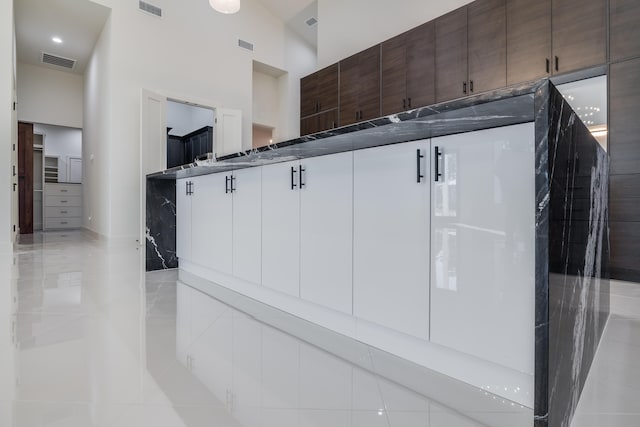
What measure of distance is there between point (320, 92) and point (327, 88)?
0.76 feet

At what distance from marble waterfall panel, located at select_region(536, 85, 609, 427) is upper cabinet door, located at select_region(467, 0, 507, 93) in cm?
286

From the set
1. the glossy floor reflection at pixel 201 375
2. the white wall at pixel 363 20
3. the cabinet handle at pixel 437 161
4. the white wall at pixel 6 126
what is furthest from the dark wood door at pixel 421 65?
the white wall at pixel 6 126

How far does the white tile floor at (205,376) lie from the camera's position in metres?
1.06

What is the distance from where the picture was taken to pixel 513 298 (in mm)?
1117

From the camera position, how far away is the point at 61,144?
30.2 feet

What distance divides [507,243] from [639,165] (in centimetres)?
287

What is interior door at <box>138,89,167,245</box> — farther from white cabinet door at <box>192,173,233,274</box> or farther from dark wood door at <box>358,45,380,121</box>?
dark wood door at <box>358,45,380,121</box>

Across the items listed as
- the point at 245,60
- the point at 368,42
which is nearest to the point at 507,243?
the point at 368,42

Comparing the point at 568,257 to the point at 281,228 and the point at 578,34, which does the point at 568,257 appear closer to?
the point at 281,228

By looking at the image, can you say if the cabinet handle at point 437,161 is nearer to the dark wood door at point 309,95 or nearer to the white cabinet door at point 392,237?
the white cabinet door at point 392,237

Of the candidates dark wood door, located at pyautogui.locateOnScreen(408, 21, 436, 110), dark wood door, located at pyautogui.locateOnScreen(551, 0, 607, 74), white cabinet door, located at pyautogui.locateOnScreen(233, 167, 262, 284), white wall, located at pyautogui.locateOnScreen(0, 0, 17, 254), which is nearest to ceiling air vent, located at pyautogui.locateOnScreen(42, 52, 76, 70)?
white wall, located at pyautogui.locateOnScreen(0, 0, 17, 254)

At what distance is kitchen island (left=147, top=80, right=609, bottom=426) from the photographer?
0.94m

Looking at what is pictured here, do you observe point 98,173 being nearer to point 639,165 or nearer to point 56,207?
point 56,207

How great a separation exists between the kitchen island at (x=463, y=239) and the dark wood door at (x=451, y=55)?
9.37 ft
